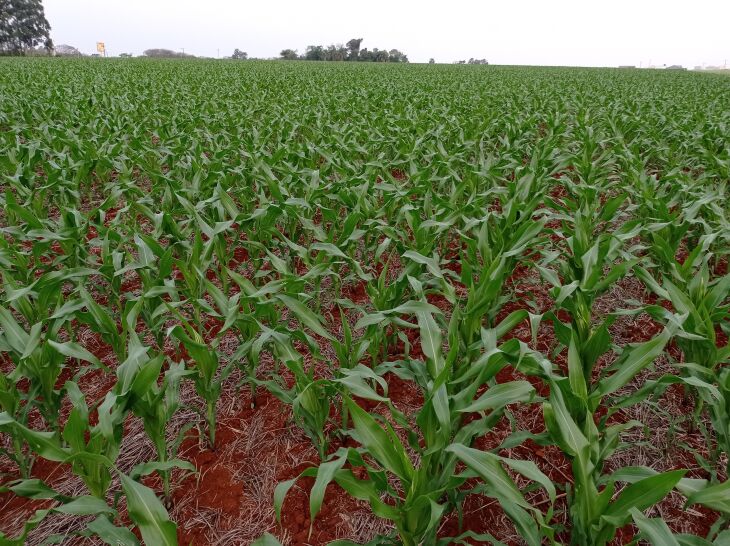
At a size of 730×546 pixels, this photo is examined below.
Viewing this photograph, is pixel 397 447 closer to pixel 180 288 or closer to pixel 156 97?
pixel 180 288

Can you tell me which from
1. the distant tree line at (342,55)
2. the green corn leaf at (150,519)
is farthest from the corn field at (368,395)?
the distant tree line at (342,55)

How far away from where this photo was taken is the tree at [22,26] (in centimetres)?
5953

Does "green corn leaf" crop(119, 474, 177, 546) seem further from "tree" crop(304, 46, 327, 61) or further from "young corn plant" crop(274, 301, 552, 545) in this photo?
"tree" crop(304, 46, 327, 61)

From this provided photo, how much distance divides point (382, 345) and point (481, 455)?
1.30 m

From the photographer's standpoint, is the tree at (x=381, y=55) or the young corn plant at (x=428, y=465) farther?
Answer: the tree at (x=381, y=55)

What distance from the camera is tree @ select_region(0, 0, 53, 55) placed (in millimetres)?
59531

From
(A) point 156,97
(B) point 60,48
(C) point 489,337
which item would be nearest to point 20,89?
(A) point 156,97

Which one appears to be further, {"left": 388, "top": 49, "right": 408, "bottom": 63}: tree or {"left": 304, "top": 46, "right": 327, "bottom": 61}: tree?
{"left": 388, "top": 49, "right": 408, "bottom": 63}: tree

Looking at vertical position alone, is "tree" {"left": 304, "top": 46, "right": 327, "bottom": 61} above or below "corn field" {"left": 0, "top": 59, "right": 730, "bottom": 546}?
above

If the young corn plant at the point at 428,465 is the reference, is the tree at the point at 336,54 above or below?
above

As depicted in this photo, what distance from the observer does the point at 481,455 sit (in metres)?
1.27

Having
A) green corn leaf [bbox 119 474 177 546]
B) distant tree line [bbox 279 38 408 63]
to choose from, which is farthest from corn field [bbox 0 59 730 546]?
distant tree line [bbox 279 38 408 63]

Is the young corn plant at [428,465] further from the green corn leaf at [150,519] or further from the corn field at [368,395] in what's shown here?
the green corn leaf at [150,519]

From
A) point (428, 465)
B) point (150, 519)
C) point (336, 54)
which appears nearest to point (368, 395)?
point (428, 465)
